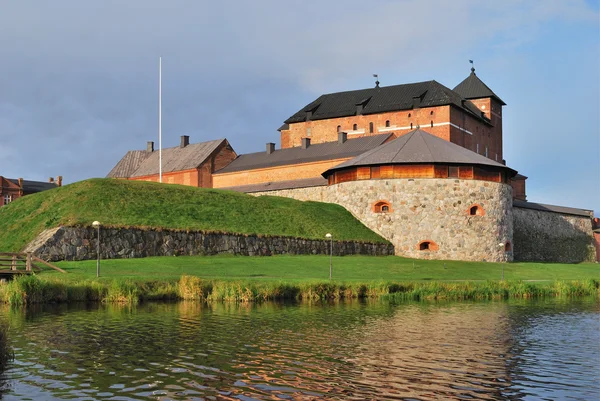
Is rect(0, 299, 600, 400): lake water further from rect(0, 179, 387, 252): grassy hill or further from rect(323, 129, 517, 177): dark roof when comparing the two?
rect(323, 129, 517, 177): dark roof

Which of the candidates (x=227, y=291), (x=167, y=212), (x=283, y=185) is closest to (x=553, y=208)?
(x=283, y=185)

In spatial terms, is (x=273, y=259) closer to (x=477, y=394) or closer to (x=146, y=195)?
(x=146, y=195)

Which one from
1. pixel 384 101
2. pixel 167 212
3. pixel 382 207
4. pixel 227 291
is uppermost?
pixel 384 101

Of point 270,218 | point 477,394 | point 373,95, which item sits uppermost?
point 373,95

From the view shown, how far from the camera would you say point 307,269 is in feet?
122

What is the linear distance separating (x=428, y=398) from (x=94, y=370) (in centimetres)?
680

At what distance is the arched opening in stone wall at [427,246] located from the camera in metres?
48.5

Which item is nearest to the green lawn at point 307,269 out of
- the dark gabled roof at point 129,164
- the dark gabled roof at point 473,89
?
the dark gabled roof at point 473,89

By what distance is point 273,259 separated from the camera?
1580 inches

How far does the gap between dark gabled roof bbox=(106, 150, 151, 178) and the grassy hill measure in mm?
32699

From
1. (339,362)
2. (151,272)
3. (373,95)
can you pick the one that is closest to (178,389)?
(339,362)

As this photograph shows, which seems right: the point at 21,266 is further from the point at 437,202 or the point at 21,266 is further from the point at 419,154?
the point at 419,154

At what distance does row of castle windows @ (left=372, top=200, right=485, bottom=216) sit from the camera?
49.2 m

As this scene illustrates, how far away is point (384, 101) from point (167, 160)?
78.9 ft
